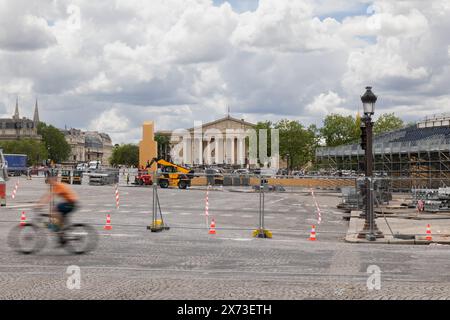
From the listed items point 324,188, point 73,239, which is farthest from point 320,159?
point 73,239

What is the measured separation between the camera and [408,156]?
72.9m

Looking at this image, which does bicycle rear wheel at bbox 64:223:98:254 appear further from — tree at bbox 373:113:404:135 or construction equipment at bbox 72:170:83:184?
tree at bbox 373:113:404:135

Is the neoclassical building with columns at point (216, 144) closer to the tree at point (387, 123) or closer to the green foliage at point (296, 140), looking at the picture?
the green foliage at point (296, 140)

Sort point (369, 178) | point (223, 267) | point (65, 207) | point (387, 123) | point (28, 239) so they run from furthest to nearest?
1. point (387, 123)
2. point (369, 178)
3. point (28, 239)
4. point (65, 207)
5. point (223, 267)

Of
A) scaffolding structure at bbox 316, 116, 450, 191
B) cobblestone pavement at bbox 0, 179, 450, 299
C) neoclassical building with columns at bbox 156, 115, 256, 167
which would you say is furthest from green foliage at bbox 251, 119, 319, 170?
cobblestone pavement at bbox 0, 179, 450, 299

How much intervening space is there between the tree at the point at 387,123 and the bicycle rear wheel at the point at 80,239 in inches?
5248

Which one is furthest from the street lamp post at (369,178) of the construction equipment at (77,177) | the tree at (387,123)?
the tree at (387,123)

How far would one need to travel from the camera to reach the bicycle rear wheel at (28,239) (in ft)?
56.1

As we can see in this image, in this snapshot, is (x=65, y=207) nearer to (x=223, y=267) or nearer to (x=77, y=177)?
(x=223, y=267)

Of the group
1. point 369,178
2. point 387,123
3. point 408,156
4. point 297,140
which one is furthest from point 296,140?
point 369,178

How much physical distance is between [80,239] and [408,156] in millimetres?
60120

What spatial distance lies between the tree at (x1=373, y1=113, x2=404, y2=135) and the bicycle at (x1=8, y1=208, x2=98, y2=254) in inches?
5249

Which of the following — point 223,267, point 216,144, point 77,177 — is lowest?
point 223,267
